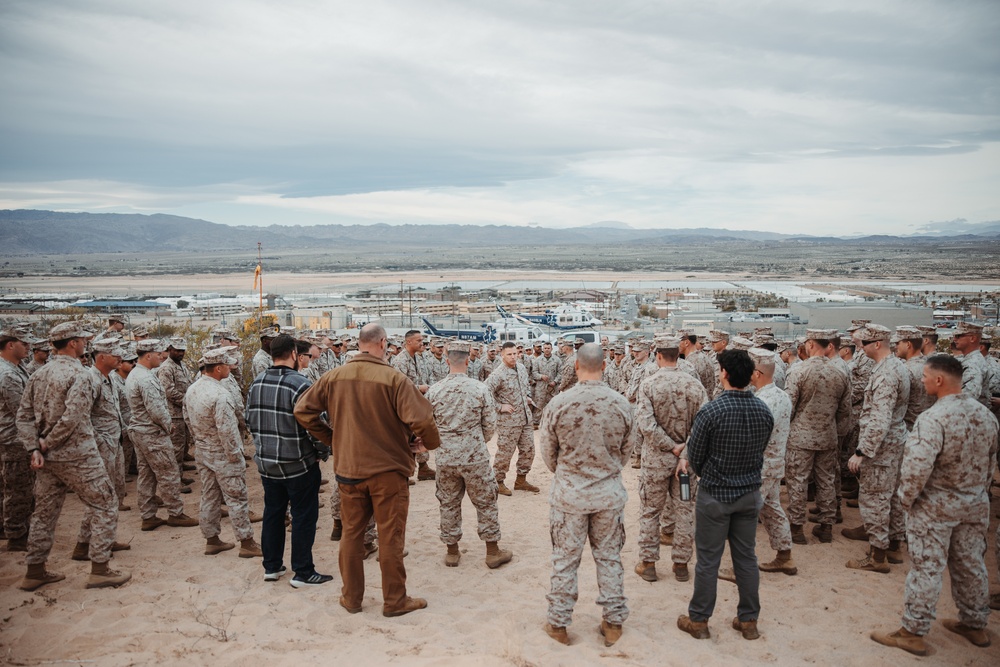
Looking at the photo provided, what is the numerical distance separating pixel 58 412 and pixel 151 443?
5.64ft

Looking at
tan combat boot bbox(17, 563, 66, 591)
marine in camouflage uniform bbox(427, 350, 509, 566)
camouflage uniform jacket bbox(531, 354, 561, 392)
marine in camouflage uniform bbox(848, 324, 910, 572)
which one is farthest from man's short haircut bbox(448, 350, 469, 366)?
camouflage uniform jacket bbox(531, 354, 561, 392)

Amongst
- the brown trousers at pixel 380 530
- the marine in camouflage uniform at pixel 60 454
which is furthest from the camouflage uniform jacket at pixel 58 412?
the brown trousers at pixel 380 530

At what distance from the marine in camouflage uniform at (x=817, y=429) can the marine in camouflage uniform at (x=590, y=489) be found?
2.80m

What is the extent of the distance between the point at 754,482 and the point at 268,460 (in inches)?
151

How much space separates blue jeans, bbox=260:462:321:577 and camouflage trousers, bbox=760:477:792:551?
406cm

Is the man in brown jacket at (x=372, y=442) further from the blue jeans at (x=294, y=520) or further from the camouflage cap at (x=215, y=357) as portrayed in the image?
the camouflage cap at (x=215, y=357)

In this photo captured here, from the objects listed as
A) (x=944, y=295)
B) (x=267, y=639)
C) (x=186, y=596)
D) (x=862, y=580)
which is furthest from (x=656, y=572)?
(x=944, y=295)

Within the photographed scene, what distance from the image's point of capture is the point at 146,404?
6.77m

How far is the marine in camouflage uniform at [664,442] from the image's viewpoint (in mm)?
5352

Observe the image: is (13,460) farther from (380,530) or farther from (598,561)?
(598,561)

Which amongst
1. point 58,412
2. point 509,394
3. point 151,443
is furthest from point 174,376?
point 509,394

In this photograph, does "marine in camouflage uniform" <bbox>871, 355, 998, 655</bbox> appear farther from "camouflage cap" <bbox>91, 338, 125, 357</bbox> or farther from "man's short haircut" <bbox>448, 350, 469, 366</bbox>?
"camouflage cap" <bbox>91, 338, 125, 357</bbox>

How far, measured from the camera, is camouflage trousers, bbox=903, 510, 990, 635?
431 centimetres

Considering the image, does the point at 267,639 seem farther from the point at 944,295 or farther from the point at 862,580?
the point at 944,295
